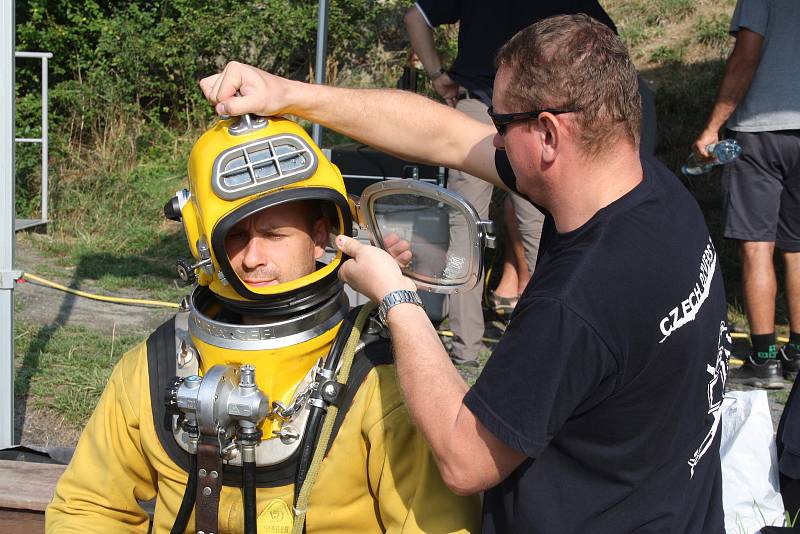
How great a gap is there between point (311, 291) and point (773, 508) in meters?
1.53

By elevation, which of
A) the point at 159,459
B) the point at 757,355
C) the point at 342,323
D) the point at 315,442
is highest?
the point at 342,323

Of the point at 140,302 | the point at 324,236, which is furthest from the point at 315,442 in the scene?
the point at 140,302

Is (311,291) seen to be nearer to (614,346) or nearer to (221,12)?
(614,346)

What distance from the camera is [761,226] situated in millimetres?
4766

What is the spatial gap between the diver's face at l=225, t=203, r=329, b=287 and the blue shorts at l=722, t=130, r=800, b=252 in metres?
3.16

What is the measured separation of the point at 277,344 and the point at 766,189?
3.41 meters

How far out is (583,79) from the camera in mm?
1781

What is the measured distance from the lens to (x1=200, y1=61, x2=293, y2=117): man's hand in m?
2.27

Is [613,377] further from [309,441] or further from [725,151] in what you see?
[725,151]

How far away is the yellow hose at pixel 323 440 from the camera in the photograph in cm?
205

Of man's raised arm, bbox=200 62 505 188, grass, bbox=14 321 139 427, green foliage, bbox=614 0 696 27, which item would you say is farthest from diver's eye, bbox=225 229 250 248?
green foliage, bbox=614 0 696 27

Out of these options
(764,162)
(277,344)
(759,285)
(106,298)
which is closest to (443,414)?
(277,344)

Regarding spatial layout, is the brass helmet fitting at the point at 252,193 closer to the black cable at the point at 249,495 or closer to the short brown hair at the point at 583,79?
the black cable at the point at 249,495

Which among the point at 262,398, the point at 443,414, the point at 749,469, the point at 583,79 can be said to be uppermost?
the point at 583,79
